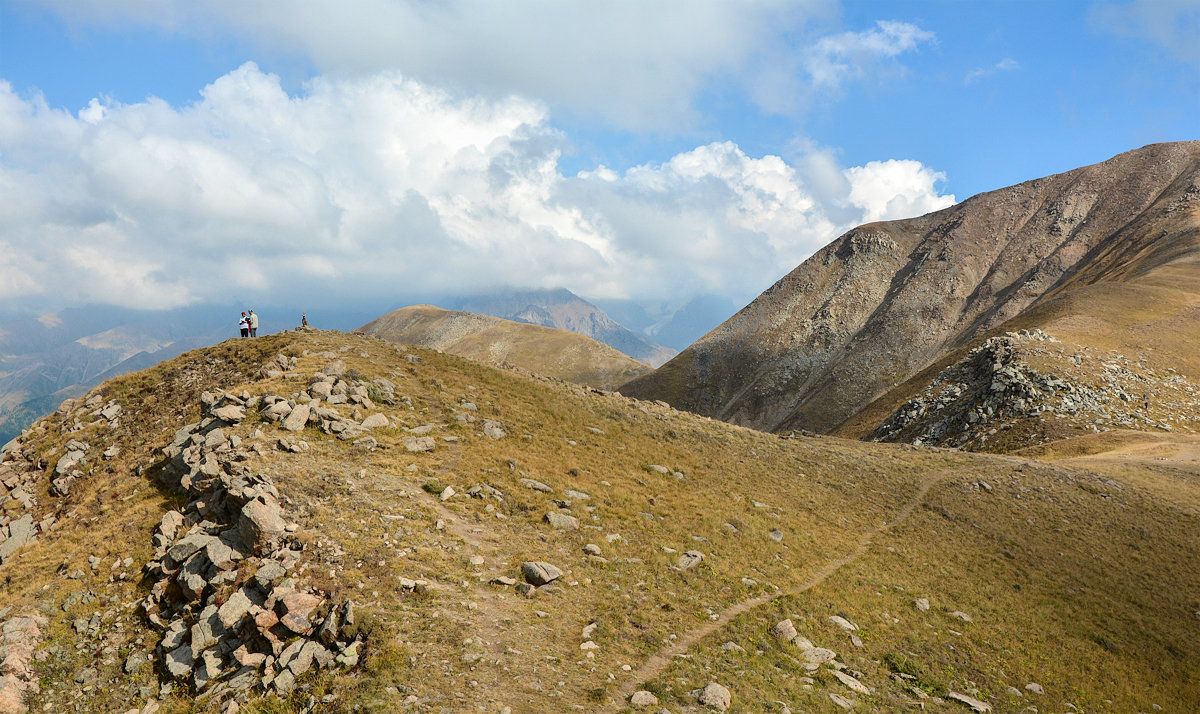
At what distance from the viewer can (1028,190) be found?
6619 inches

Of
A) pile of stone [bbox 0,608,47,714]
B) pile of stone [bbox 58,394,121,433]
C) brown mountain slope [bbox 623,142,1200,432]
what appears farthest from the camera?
brown mountain slope [bbox 623,142,1200,432]

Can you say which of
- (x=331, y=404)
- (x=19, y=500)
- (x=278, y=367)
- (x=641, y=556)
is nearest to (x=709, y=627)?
(x=641, y=556)

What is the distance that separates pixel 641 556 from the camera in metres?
23.8

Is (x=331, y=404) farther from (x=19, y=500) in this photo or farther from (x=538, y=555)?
(x=19, y=500)

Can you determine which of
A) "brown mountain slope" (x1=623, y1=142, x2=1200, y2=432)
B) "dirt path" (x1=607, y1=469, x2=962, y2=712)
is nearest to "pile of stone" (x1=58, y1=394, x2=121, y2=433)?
"dirt path" (x1=607, y1=469, x2=962, y2=712)

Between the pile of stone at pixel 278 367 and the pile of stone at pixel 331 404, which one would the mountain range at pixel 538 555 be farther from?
the pile of stone at pixel 278 367

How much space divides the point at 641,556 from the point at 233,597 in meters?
15.0

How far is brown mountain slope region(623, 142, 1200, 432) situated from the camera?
129500mm

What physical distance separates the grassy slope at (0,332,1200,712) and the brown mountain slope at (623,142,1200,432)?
80957 mm

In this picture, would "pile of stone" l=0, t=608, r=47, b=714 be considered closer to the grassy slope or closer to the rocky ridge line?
the grassy slope

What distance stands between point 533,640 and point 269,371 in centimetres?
2542

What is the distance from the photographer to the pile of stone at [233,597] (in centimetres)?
1479

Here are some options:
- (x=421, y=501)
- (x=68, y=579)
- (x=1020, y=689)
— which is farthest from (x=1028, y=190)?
(x=68, y=579)

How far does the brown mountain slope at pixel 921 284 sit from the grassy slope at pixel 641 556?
3187 inches
